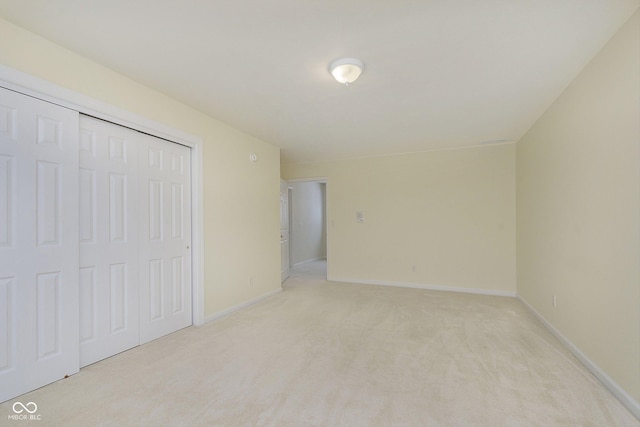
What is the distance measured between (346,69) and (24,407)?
10.4ft

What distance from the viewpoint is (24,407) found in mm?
1822

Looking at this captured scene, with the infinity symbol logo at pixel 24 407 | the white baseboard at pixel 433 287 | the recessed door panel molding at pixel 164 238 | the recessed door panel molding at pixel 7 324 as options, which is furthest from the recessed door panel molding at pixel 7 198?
the white baseboard at pixel 433 287

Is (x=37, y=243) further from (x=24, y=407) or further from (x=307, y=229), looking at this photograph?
(x=307, y=229)

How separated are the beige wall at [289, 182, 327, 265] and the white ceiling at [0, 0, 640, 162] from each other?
4491mm

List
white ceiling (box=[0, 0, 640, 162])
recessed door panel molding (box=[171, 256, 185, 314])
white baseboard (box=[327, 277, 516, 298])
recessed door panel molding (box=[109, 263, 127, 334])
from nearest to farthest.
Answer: white ceiling (box=[0, 0, 640, 162]) → recessed door panel molding (box=[109, 263, 127, 334]) → recessed door panel molding (box=[171, 256, 185, 314]) → white baseboard (box=[327, 277, 516, 298])

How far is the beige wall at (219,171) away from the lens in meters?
2.04

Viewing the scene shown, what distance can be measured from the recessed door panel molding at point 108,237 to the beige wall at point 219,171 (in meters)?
0.33

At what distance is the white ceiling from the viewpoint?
169 cm

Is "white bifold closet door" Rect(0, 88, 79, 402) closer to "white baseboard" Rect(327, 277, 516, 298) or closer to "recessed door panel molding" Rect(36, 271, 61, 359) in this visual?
"recessed door panel molding" Rect(36, 271, 61, 359)

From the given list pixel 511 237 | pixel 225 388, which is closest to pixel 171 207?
pixel 225 388

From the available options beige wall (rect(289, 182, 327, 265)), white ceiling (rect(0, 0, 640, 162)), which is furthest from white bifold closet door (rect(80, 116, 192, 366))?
beige wall (rect(289, 182, 327, 265))

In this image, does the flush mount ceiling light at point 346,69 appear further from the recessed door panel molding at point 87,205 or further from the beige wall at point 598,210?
the recessed door panel molding at point 87,205

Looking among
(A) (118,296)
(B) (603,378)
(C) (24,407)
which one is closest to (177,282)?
(A) (118,296)

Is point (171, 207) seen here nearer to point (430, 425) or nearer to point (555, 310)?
point (430, 425)
